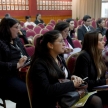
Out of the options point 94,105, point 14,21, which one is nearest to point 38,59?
point 94,105

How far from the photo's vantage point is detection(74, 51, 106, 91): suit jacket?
216 centimetres

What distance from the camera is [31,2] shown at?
14.1 m

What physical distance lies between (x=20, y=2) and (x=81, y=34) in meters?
9.38

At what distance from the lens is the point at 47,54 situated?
1.86 meters

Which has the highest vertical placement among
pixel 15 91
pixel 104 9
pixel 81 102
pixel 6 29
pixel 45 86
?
→ pixel 104 9

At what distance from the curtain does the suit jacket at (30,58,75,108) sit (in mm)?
14145

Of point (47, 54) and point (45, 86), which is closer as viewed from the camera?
point (45, 86)

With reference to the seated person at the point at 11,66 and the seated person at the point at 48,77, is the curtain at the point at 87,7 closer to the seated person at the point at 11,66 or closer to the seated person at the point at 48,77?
the seated person at the point at 11,66

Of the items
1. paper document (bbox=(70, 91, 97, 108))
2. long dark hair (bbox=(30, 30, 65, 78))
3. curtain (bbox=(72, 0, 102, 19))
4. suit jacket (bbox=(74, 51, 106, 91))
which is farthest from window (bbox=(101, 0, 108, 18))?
paper document (bbox=(70, 91, 97, 108))

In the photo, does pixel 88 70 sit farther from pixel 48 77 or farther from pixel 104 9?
pixel 104 9

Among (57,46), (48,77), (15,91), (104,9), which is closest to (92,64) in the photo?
(57,46)

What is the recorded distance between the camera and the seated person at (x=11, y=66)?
7.55ft

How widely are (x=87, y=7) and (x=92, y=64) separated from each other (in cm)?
1362

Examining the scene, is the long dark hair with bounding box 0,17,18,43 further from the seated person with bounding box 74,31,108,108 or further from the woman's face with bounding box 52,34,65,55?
the seated person with bounding box 74,31,108,108
